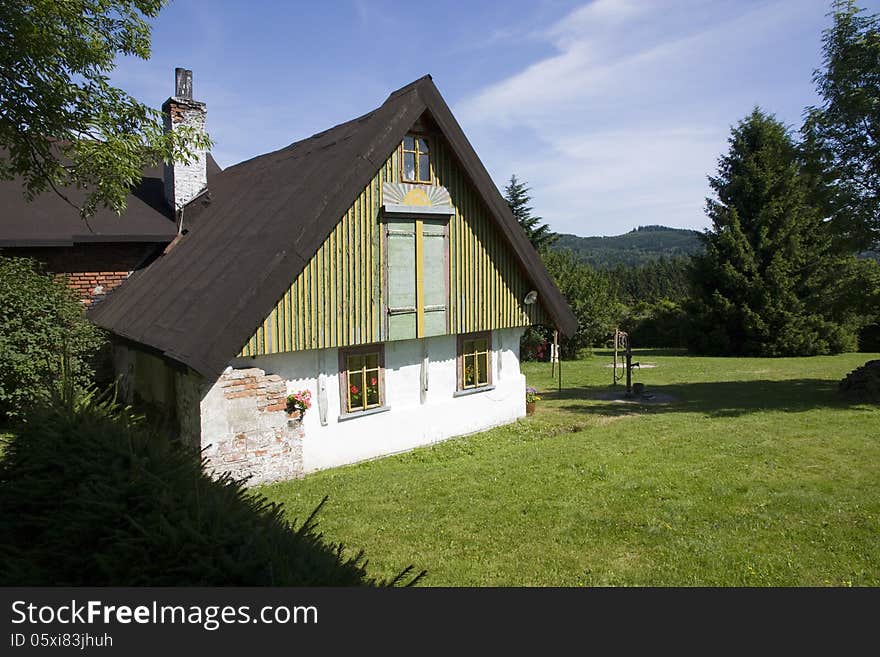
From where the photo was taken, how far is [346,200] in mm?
10289

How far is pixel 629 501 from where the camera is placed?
27.1 ft

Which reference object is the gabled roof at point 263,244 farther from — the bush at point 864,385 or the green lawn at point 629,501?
the bush at point 864,385

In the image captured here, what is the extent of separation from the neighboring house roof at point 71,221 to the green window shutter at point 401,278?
18.0 feet

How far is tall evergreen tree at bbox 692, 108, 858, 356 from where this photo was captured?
104 ft

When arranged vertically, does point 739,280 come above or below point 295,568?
above

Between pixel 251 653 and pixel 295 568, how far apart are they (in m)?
0.57

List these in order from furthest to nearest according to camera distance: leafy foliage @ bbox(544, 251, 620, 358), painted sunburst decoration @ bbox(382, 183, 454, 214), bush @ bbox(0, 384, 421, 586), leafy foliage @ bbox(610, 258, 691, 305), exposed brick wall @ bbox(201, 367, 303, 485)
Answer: leafy foliage @ bbox(610, 258, 691, 305)
leafy foliage @ bbox(544, 251, 620, 358)
painted sunburst decoration @ bbox(382, 183, 454, 214)
exposed brick wall @ bbox(201, 367, 303, 485)
bush @ bbox(0, 384, 421, 586)

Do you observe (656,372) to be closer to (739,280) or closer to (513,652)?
(739,280)

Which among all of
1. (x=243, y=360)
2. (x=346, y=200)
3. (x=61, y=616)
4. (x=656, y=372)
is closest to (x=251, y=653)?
(x=61, y=616)

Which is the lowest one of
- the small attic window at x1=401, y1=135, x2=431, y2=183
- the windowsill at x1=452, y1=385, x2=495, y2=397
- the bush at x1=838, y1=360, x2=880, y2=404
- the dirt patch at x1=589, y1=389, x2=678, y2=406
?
the dirt patch at x1=589, y1=389, x2=678, y2=406

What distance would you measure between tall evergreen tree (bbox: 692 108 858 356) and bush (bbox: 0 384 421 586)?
33.3 meters

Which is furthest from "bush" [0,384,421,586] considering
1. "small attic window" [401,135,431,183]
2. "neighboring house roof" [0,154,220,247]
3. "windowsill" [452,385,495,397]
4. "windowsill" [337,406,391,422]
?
"neighboring house roof" [0,154,220,247]

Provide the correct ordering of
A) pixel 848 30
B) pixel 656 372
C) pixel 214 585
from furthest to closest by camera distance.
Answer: pixel 656 372 → pixel 848 30 → pixel 214 585

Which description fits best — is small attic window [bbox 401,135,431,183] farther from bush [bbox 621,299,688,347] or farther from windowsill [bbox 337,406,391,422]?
bush [bbox 621,299,688,347]
